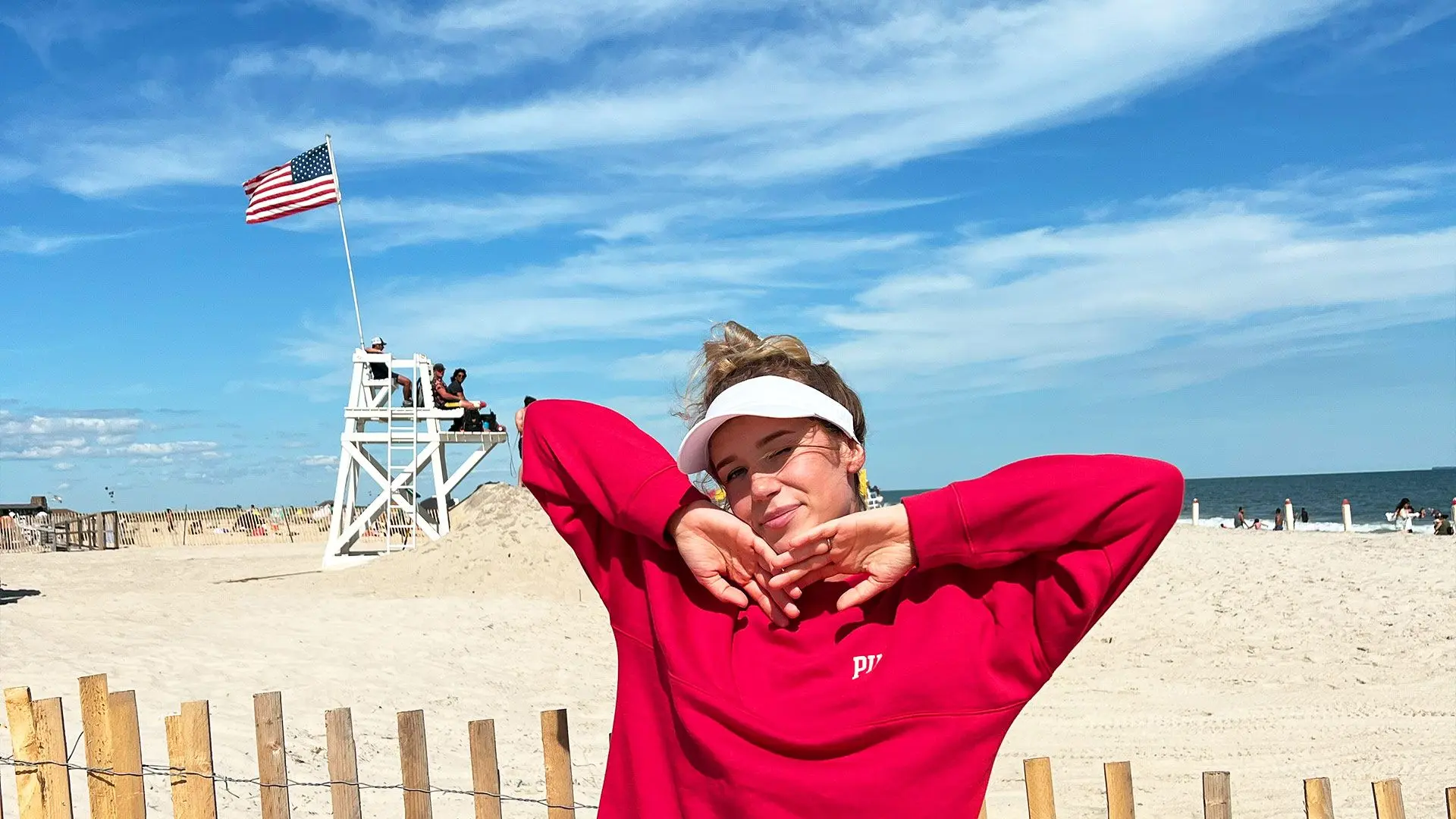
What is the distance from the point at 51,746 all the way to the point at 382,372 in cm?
1716

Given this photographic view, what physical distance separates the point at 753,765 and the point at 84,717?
2.61 meters

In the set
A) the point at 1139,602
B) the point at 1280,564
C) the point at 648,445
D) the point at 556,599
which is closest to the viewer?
the point at 648,445

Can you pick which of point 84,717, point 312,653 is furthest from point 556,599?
point 84,717

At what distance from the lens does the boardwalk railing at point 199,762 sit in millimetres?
3279

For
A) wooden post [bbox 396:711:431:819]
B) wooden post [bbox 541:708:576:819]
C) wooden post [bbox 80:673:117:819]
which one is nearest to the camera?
wooden post [bbox 541:708:576:819]

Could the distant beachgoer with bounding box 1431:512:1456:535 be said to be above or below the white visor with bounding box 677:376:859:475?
below

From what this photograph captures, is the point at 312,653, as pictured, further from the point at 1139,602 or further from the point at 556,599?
the point at 1139,602

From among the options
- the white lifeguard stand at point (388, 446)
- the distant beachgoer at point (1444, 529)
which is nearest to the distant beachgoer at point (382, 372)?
the white lifeguard stand at point (388, 446)

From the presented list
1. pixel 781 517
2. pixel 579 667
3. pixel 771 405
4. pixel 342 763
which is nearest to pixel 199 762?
pixel 342 763

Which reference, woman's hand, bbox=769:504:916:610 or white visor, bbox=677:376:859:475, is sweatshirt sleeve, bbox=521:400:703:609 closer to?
white visor, bbox=677:376:859:475

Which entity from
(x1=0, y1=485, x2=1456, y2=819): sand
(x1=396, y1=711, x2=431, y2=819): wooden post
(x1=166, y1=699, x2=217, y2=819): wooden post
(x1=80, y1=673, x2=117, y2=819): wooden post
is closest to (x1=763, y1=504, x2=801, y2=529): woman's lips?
(x1=396, y1=711, x2=431, y2=819): wooden post

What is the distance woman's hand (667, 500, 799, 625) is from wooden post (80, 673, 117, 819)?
2.35 metres

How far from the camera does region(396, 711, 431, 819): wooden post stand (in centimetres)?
336

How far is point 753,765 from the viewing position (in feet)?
6.84
